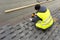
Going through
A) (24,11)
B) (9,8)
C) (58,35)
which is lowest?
(58,35)

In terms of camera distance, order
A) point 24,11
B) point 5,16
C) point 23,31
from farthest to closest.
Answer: point 24,11 → point 5,16 → point 23,31

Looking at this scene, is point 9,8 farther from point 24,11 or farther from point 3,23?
point 3,23

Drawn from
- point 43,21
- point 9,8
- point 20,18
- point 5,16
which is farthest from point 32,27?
point 9,8

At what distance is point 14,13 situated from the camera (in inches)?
134

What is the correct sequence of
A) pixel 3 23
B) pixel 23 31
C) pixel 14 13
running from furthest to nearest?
1. pixel 14 13
2. pixel 3 23
3. pixel 23 31

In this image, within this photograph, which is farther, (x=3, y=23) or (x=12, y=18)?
(x=12, y=18)

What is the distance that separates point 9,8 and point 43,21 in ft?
3.69

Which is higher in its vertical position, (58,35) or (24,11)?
(24,11)

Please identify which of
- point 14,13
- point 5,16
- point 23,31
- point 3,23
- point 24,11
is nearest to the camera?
point 23,31

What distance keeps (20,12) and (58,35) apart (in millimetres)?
1306

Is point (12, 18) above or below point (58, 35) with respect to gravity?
above

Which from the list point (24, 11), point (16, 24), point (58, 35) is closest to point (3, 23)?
point (16, 24)

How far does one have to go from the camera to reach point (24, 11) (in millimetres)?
3752

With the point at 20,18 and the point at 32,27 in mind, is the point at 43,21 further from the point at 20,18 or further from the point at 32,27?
the point at 20,18
